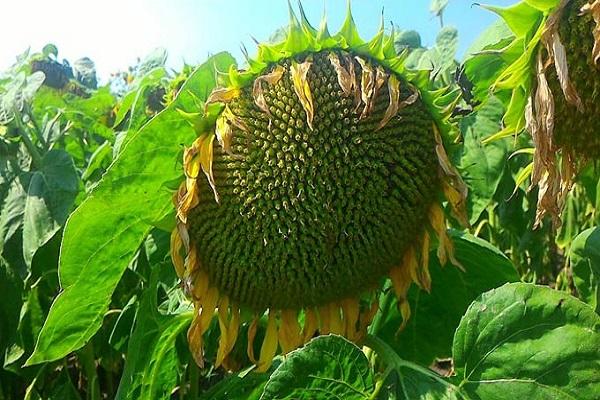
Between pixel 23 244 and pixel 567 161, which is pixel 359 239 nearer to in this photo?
pixel 567 161

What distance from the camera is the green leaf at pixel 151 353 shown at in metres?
1.12

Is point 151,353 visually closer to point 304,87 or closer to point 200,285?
point 200,285

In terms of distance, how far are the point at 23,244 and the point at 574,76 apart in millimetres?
1226

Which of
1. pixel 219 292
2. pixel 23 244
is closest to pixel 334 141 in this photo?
pixel 219 292

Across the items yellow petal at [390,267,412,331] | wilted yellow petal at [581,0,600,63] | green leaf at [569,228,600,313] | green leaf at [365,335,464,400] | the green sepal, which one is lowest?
green leaf at [569,228,600,313]

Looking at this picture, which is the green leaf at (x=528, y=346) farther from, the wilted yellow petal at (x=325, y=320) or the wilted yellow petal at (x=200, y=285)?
the wilted yellow petal at (x=200, y=285)

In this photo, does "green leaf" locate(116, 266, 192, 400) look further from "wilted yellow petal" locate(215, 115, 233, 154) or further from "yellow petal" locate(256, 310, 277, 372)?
"wilted yellow petal" locate(215, 115, 233, 154)

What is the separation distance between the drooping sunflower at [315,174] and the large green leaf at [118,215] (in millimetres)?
42

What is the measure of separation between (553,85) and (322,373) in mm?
420

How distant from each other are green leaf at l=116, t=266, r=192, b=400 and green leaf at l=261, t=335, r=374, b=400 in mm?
340

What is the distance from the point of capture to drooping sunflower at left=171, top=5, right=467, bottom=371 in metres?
0.94

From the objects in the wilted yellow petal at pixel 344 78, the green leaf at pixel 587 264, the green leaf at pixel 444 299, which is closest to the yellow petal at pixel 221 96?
the wilted yellow petal at pixel 344 78

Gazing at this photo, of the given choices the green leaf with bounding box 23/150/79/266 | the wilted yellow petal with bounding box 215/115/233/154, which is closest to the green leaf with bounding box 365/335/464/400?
the wilted yellow petal with bounding box 215/115/233/154

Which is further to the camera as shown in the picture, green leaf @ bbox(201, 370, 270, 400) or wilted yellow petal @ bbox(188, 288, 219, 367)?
green leaf @ bbox(201, 370, 270, 400)
